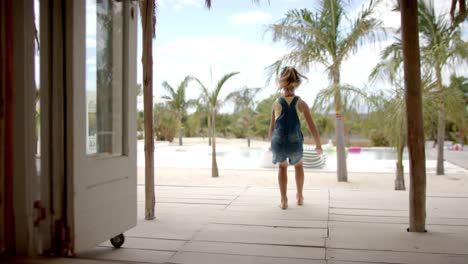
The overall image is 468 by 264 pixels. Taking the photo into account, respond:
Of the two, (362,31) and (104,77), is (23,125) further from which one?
(362,31)

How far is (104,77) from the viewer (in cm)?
224

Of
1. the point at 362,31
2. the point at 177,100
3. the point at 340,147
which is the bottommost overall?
the point at 340,147

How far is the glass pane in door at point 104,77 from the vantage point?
6.99 feet

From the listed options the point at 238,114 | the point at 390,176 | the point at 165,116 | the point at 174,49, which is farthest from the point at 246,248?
the point at 174,49

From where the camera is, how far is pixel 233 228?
281cm

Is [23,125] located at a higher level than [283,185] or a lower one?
higher

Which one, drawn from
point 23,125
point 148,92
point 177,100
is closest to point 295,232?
point 148,92

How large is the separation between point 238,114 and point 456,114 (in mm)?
19563

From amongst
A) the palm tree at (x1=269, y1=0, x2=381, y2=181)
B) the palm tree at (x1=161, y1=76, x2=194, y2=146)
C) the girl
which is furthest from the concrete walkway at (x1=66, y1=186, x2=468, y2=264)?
the palm tree at (x1=161, y1=76, x2=194, y2=146)

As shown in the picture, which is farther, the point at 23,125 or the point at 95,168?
the point at 95,168

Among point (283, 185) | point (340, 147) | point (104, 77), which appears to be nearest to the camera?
point (104, 77)

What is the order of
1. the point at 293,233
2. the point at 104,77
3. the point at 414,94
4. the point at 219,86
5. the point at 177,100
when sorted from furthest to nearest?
1. the point at 177,100
2. the point at 219,86
3. the point at 293,233
4. the point at 414,94
5. the point at 104,77

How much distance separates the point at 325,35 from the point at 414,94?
6503 mm

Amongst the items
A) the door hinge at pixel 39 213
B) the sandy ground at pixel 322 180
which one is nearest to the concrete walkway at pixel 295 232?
the door hinge at pixel 39 213
